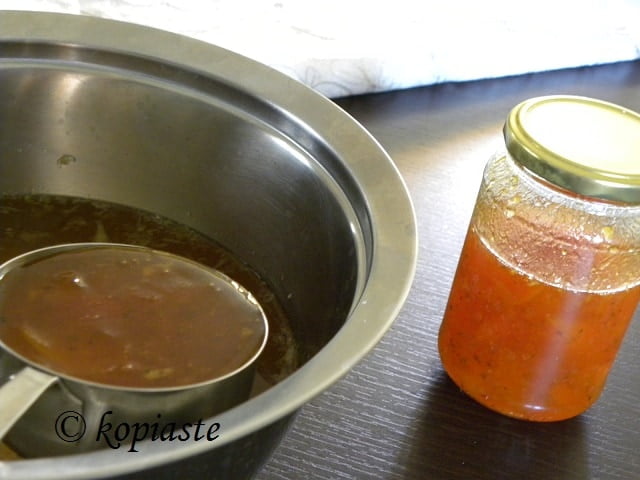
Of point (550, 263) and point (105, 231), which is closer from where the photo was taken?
point (550, 263)

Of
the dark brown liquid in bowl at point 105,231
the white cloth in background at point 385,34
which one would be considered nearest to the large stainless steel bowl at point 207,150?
the dark brown liquid in bowl at point 105,231

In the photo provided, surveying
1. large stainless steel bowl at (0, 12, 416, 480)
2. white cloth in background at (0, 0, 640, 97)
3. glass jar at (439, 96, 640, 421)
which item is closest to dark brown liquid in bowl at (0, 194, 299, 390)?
large stainless steel bowl at (0, 12, 416, 480)

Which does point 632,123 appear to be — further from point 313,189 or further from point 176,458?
point 176,458

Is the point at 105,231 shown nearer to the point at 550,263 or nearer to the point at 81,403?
the point at 81,403

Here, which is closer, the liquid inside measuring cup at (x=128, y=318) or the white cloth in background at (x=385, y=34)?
the liquid inside measuring cup at (x=128, y=318)

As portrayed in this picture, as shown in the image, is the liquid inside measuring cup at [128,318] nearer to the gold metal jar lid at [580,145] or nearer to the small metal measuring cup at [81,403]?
the small metal measuring cup at [81,403]

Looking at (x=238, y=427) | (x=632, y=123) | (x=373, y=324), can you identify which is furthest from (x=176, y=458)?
(x=632, y=123)

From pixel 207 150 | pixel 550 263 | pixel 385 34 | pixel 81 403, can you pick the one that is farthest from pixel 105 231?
pixel 385 34

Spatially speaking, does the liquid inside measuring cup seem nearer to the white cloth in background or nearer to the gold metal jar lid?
the gold metal jar lid
